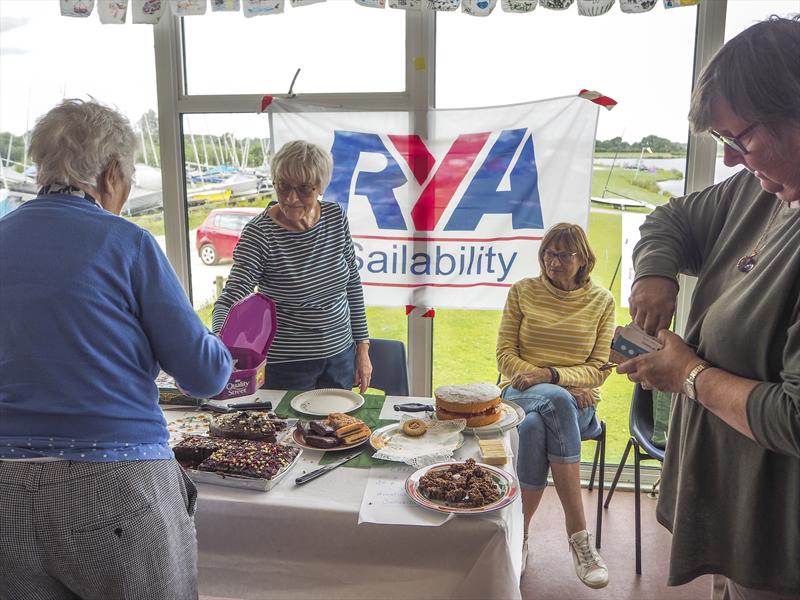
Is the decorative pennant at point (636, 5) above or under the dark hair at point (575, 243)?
above

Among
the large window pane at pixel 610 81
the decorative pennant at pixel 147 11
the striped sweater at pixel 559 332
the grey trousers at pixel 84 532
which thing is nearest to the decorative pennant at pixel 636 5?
the large window pane at pixel 610 81

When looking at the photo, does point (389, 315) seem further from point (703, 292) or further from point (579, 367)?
point (703, 292)

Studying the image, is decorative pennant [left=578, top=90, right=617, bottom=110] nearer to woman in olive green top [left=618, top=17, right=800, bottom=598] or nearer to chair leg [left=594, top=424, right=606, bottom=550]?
chair leg [left=594, top=424, right=606, bottom=550]

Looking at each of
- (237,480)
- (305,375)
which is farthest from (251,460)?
Answer: (305,375)

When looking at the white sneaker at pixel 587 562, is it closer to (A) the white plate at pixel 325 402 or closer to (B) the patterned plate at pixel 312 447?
(A) the white plate at pixel 325 402

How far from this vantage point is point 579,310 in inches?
98.9

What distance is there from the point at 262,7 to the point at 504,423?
2025mm

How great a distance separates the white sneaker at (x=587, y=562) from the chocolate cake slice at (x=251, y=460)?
1.29 meters

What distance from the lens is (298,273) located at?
7.21 feet

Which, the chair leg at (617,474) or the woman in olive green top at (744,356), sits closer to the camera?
the woman in olive green top at (744,356)

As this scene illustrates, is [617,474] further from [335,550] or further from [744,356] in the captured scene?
[744,356]

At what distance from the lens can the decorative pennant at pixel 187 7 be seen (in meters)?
2.73

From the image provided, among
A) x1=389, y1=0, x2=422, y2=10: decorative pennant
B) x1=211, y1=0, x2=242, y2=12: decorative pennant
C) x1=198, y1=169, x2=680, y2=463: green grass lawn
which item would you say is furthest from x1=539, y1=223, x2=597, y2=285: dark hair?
x1=211, y1=0, x2=242, y2=12: decorative pennant

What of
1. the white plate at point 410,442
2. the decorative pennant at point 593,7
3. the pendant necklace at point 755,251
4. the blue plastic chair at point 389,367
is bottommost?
the blue plastic chair at point 389,367
